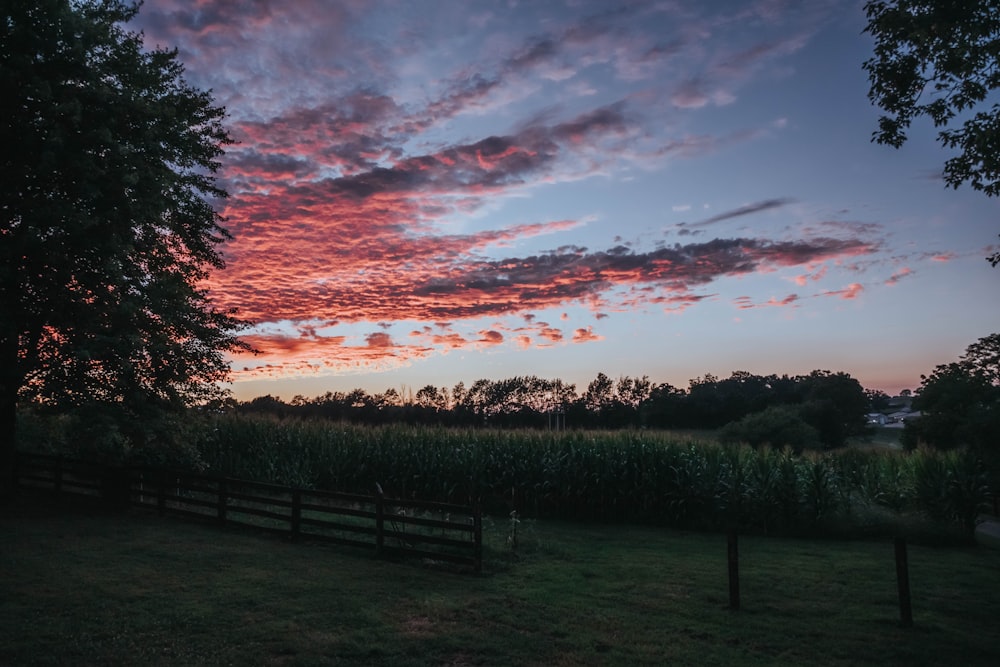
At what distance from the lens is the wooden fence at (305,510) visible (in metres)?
13.6

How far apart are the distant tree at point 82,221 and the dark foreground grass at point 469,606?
15.3 feet

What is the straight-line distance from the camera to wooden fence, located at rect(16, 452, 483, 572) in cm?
1357

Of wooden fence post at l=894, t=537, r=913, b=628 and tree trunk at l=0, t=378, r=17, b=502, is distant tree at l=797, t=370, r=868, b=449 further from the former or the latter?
tree trunk at l=0, t=378, r=17, b=502

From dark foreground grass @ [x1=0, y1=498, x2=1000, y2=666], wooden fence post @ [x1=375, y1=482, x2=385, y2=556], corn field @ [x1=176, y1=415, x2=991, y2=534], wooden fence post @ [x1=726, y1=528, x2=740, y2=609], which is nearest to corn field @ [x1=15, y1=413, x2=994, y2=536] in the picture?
corn field @ [x1=176, y1=415, x2=991, y2=534]

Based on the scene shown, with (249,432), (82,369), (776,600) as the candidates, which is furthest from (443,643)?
(249,432)

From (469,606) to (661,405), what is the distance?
69.6m

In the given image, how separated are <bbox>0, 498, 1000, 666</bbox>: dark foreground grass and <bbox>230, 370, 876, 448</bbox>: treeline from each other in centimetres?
4550

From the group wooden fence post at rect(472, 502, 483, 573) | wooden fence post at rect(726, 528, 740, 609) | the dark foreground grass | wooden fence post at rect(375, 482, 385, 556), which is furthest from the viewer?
wooden fence post at rect(375, 482, 385, 556)

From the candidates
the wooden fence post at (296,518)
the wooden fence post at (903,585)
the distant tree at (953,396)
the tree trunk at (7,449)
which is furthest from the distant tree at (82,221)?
the distant tree at (953,396)

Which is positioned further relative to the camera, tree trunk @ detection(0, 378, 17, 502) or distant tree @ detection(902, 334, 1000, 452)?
distant tree @ detection(902, 334, 1000, 452)

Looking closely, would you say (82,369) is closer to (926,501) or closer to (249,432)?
(249,432)

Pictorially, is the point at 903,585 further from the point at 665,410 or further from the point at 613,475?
the point at 665,410

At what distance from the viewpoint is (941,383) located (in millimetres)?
39250

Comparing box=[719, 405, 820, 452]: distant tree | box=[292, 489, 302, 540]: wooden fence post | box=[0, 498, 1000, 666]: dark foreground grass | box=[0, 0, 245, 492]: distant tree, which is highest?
box=[0, 0, 245, 492]: distant tree
